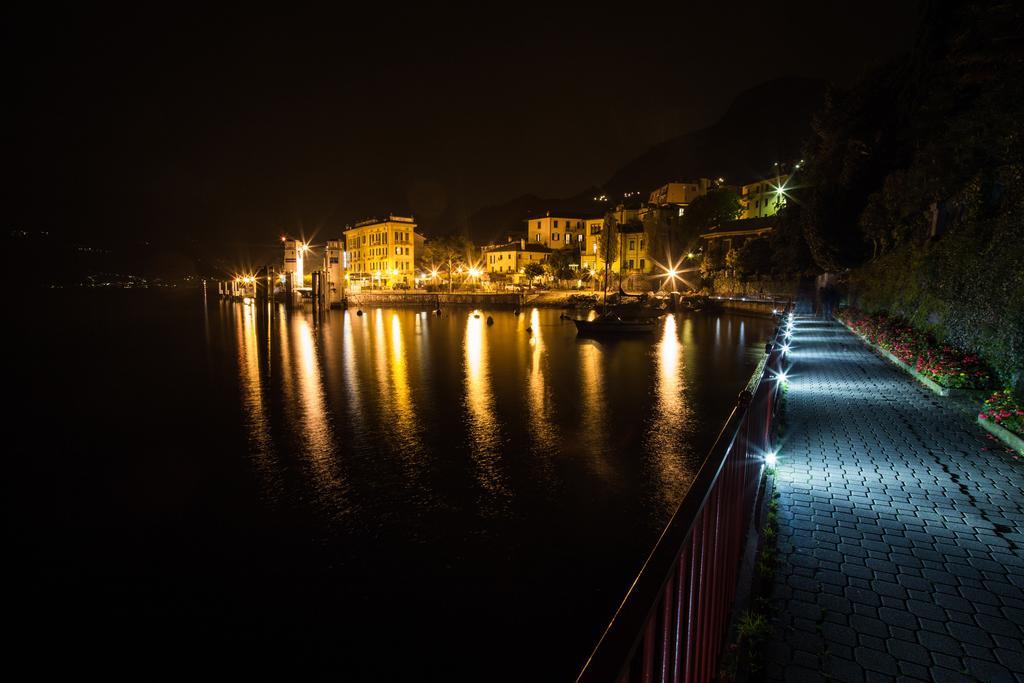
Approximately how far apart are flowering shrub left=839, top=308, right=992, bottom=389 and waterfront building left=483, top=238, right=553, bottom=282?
3103 inches

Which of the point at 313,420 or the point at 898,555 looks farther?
the point at 313,420

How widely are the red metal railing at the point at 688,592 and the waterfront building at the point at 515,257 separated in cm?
9547

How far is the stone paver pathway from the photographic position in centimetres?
412

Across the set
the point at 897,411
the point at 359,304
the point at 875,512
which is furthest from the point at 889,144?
the point at 359,304

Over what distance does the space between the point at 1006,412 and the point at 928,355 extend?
626cm

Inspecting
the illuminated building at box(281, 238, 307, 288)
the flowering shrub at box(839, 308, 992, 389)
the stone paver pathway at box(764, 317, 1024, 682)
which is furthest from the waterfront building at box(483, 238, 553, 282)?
the stone paver pathway at box(764, 317, 1024, 682)

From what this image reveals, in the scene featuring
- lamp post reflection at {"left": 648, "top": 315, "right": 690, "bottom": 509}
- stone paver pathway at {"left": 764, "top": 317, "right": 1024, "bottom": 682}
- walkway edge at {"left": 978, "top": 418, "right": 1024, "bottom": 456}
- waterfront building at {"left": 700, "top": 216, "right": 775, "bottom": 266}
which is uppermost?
waterfront building at {"left": 700, "top": 216, "right": 775, "bottom": 266}

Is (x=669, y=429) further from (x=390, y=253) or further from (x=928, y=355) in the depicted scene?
(x=390, y=253)

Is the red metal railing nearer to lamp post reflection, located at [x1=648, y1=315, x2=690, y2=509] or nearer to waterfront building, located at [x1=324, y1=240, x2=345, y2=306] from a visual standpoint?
lamp post reflection, located at [x1=648, y1=315, x2=690, y2=509]

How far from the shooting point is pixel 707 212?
8131 centimetres

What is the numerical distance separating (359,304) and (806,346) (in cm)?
6756

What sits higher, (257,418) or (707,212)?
(707,212)

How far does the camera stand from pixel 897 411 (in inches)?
472

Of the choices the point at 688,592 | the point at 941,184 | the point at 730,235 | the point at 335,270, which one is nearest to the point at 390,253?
the point at 335,270
